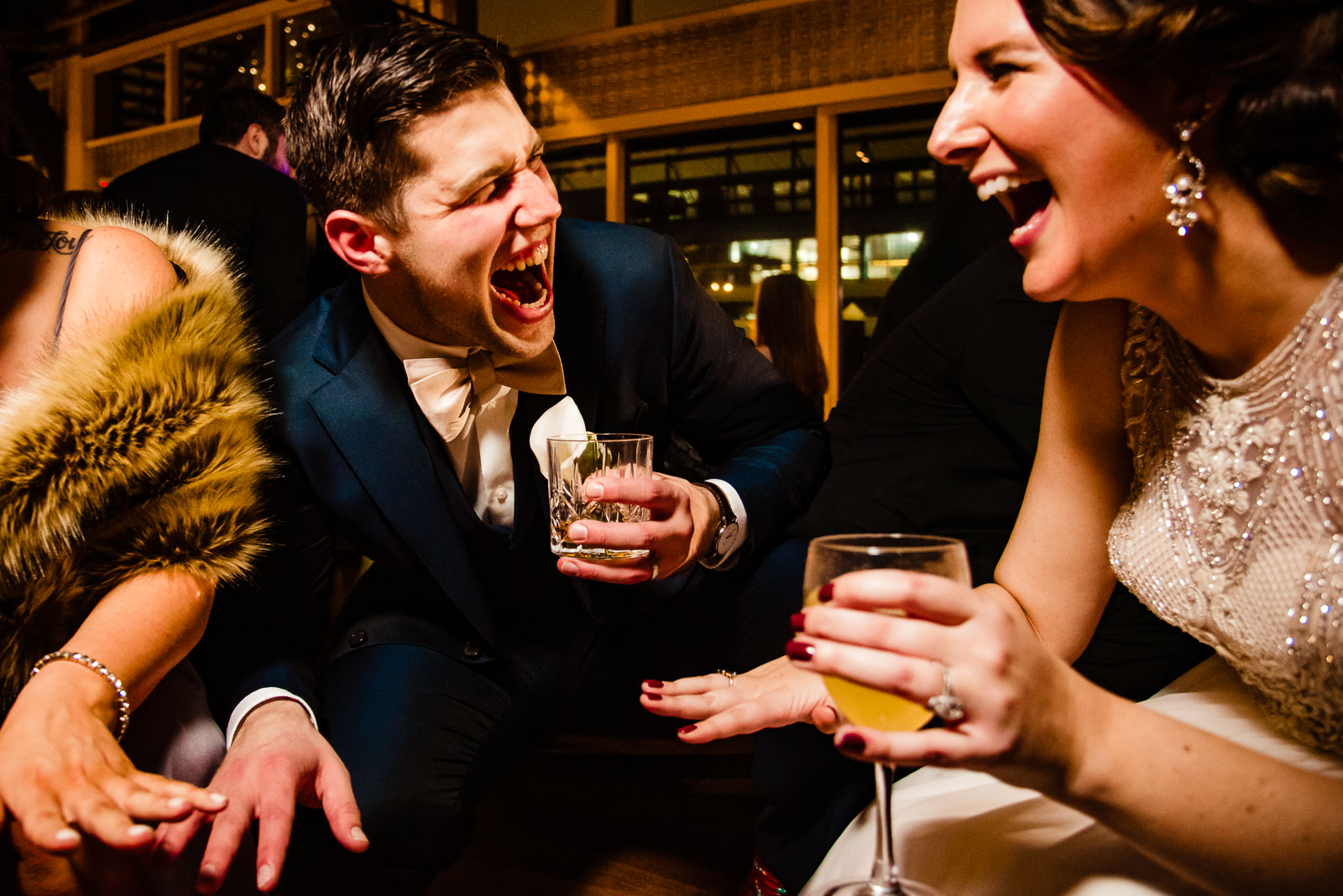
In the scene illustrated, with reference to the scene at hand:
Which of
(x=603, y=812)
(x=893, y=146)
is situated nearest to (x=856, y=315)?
(x=893, y=146)

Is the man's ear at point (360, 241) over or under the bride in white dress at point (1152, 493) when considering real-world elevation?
over

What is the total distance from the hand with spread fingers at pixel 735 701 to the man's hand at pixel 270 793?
1.43ft

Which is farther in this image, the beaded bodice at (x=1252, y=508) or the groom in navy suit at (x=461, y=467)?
the groom in navy suit at (x=461, y=467)

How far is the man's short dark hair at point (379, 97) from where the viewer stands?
4.91ft

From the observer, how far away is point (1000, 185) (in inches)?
39.1

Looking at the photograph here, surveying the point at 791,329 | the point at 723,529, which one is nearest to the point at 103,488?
Answer: the point at 723,529

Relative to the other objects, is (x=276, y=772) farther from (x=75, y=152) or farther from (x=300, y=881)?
(x=75, y=152)

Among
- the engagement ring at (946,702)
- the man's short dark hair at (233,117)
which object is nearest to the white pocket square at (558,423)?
the engagement ring at (946,702)

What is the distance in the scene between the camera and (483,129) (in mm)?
1507

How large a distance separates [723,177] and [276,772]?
5938 mm

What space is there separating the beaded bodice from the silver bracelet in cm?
130

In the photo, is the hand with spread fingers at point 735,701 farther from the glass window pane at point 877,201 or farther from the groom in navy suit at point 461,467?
the glass window pane at point 877,201

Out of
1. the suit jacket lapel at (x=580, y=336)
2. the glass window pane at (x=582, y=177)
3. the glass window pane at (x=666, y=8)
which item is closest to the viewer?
the suit jacket lapel at (x=580, y=336)

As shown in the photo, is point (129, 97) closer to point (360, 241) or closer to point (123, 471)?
point (360, 241)
